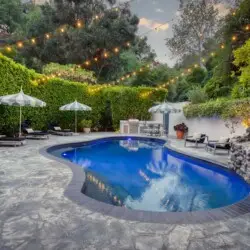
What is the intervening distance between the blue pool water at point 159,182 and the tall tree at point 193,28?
1992 cm

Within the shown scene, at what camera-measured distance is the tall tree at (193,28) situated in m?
24.9

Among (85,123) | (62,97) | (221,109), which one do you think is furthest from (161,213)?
(85,123)

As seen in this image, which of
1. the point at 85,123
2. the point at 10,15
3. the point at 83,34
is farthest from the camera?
the point at 10,15

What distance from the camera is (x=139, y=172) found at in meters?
7.71

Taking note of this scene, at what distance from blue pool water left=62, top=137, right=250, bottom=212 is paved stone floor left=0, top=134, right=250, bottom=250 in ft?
4.57

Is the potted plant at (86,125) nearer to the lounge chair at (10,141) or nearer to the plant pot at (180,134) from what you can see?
the plant pot at (180,134)

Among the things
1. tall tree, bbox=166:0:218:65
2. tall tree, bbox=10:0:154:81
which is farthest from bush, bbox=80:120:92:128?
tall tree, bbox=166:0:218:65

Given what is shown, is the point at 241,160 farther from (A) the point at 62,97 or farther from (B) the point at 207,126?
(A) the point at 62,97

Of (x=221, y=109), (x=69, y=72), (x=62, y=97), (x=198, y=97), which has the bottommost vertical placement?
(x=221, y=109)

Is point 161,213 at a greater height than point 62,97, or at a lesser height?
lesser

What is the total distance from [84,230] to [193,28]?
88.2 ft

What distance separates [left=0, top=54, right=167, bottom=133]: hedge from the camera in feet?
39.0

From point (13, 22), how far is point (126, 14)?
1317cm

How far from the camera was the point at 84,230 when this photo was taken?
2.91 metres
